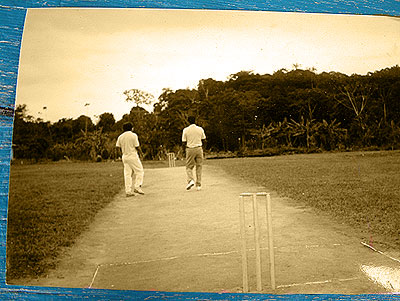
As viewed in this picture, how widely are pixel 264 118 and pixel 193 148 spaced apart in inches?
11.3

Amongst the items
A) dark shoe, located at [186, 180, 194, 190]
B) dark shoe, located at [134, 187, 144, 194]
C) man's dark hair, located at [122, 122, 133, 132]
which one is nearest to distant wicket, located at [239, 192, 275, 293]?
dark shoe, located at [186, 180, 194, 190]

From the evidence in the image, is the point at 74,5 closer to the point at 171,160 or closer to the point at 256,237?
the point at 171,160

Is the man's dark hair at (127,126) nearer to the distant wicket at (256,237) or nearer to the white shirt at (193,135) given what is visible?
the white shirt at (193,135)

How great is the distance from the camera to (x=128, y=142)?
1.59m

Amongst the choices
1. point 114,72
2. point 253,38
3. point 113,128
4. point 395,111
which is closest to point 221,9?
point 253,38

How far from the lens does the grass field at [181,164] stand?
1462 mm

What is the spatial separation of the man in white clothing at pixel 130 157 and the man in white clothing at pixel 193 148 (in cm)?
18

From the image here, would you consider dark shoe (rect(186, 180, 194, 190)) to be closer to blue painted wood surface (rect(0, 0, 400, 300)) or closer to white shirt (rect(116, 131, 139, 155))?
white shirt (rect(116, 131, 139, 155))

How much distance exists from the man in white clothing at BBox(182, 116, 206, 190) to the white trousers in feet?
0.59

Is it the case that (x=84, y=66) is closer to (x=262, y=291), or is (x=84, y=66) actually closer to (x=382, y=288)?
(x=262, y=291)

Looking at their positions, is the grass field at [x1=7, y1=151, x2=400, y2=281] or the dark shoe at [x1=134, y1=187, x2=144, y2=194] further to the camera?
the dark shoe at [x1=134, y1=187, x2=144, y2=194]

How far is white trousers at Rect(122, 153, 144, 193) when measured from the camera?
1595mm

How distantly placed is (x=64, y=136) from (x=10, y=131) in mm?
194

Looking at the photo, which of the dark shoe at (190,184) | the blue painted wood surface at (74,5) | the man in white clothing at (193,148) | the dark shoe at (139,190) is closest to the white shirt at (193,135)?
the man in white clothing at (193,148)
